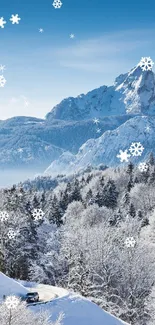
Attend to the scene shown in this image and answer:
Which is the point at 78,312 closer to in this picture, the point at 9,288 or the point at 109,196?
the point at 9,288

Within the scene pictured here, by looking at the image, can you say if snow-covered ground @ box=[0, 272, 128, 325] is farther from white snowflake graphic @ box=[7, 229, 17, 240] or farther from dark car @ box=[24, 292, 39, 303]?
white snowflake graphic @ box=[7, 229, 17, 240]

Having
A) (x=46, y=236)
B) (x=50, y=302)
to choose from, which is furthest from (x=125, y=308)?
(x=46, y=236)

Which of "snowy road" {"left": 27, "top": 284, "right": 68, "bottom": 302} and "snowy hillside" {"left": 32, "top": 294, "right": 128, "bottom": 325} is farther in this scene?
"snowy road" {"left": 27, "top": 284, "right": 68, "bottom": 302}

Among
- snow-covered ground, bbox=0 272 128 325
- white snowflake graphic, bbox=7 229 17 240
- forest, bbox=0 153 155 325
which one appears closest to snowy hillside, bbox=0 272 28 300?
snow-covered ground, bbox=0 272 128 325

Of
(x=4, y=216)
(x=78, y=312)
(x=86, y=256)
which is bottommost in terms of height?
(x=86, y=256)

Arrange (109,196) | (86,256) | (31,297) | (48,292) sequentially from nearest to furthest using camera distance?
(31,297)
(48,292)
(86,256)
(109,196)

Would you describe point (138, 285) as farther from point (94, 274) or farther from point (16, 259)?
point (16, 259)

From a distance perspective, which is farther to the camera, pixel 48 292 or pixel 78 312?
pixel 48 292

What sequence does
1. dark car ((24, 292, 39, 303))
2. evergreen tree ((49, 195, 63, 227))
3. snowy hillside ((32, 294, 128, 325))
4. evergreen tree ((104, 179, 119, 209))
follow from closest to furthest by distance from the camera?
1. snowy hillside ((32, 294, 128, 325))
2. dark car ((24, 292, 39, 303))
3. evergreen tree ((49, 195, 63, 227))
4. evergreen tree ((104, 179, 119, 209))

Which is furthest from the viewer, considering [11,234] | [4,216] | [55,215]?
[55,215]

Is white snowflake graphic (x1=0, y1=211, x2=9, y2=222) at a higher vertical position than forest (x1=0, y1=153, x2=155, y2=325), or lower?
higher

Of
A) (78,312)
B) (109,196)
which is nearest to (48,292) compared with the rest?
(78,312)

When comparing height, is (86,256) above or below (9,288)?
below

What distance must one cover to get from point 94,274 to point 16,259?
43.0 feet
